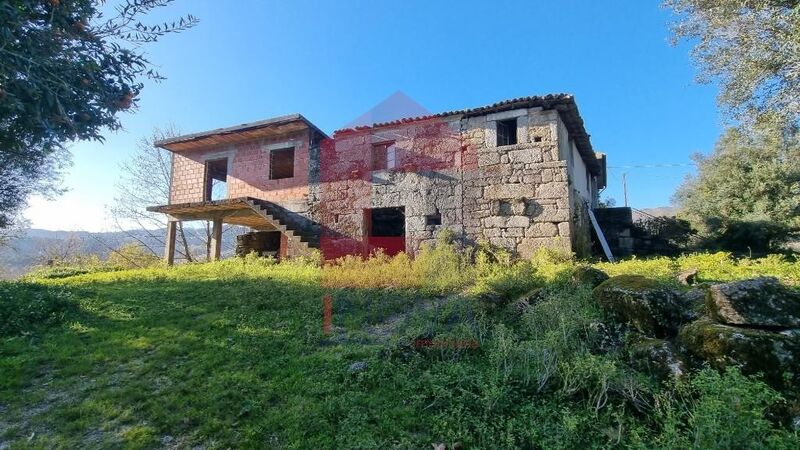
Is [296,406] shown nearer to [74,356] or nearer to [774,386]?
[74,356]

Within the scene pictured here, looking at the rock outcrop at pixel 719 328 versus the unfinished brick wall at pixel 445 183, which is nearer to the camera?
the rock outcrop at pixel 719 328

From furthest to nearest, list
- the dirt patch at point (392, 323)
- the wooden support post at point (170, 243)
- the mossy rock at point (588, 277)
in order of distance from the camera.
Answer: the wooden support post at point (170, 243), the mossy rock at point (588, 277), the dirt patch at point (392, 323)

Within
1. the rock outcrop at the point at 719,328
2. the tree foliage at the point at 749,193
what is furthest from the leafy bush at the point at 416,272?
the tree foliage at the point at 749,193

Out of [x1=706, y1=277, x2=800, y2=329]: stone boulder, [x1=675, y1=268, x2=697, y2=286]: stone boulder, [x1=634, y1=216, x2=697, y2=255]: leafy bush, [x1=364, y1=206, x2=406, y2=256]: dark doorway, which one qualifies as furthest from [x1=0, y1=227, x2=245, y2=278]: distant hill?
[x1=706, y1=277, x2=800, y2=329]: stone boulder

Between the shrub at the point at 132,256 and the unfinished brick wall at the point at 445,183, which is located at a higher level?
the unfinished brick wall at the point at 445,183

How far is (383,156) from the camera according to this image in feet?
37.6

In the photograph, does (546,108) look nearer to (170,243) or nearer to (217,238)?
(217,238)

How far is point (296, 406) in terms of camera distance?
3398 millimetres

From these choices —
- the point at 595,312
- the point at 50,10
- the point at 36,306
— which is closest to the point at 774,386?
the point at 595,312

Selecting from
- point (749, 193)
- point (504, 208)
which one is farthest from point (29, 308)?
point (749, 193)

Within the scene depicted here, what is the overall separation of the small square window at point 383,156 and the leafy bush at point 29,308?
775cm

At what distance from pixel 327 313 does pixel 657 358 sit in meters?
4.55

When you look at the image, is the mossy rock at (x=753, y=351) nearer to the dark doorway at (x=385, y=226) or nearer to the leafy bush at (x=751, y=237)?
the dark doorway at (x=385, y=226)

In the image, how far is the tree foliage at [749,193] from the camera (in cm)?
1170
